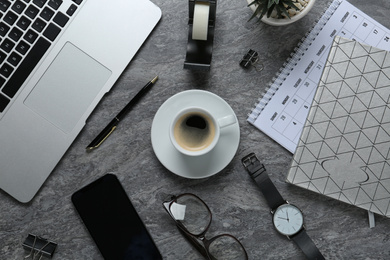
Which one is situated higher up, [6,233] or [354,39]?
[354,39]

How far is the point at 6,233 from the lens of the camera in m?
0.95

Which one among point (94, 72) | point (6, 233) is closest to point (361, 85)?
point (94, 72)

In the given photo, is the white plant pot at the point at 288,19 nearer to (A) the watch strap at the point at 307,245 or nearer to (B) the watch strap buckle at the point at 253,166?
(B) the watch strap buckle at the point at 253,166

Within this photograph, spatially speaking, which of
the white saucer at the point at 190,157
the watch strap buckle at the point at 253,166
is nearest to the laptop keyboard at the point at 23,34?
the white saucer at the point at 190,157

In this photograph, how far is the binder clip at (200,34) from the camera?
859mm

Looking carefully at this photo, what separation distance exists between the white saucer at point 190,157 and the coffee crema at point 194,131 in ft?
0.08

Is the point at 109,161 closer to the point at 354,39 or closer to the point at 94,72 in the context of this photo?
the point at 94,72

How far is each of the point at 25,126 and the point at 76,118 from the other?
0.10 m

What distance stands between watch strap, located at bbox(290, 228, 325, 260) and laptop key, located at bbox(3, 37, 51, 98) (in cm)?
67

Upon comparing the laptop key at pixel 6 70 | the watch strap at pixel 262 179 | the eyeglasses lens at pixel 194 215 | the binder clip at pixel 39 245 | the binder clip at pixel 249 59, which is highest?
the laptop key at pixel 6 70

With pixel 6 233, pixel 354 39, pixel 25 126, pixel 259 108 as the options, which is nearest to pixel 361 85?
Result: pixel 354 39

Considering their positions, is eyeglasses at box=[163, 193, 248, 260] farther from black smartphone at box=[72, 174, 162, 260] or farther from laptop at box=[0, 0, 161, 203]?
laptop at box=[0, 0, 161, 203]

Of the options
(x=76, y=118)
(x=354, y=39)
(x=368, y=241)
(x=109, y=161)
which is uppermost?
(x=354, y=39)

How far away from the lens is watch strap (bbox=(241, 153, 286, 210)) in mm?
932
